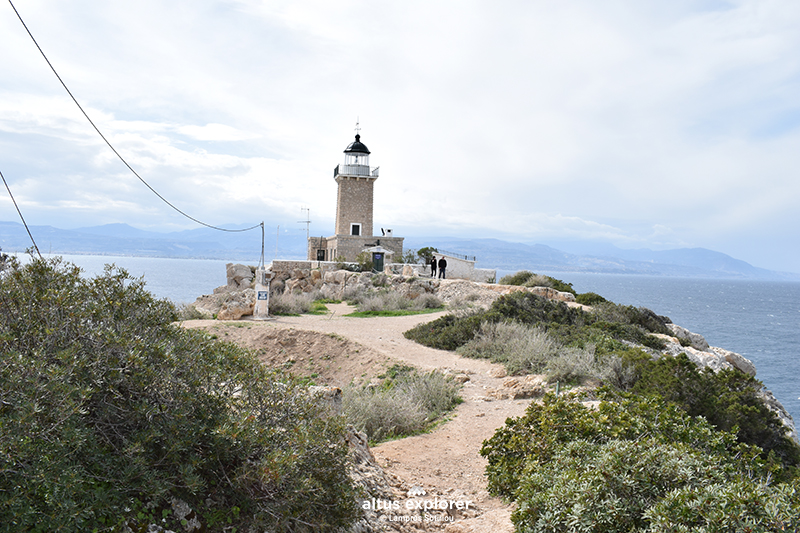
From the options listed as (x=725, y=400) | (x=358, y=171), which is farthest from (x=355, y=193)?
(x=725, y=400)

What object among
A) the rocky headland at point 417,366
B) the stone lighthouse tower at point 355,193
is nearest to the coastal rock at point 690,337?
the rocky headland at point 417,366

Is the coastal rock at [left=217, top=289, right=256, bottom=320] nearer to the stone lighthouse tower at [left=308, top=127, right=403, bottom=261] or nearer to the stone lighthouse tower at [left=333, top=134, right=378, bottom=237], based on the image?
the stone lighthouse tower at [left=308, top=127, right=403, bottom=261]

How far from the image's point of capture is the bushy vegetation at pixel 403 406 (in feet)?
20.2

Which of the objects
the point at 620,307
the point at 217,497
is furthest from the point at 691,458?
the point at 620,307

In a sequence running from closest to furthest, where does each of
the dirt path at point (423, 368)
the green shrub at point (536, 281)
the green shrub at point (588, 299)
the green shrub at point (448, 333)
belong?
the dirt path at point (423, 368) → the green shrub at point (448, 333) → the green shrub at point (588, 299) → the green shrub at point (536, 281)

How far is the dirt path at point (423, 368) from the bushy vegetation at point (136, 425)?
1496mm

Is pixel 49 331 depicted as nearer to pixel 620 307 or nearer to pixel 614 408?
pixel 614 408

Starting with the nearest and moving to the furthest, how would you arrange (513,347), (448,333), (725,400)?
(725,400) < (513,347) < (448,333)

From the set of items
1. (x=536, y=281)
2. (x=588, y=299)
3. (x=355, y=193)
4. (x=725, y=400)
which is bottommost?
(x=725, y=400)

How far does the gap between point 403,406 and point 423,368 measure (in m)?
2.83

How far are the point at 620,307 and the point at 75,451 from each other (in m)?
14.1

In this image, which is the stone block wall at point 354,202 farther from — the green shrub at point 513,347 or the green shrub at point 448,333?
the green shrub at point 513,347

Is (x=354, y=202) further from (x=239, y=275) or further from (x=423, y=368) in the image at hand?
(x=423, y=368)

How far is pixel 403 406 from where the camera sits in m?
6.59
